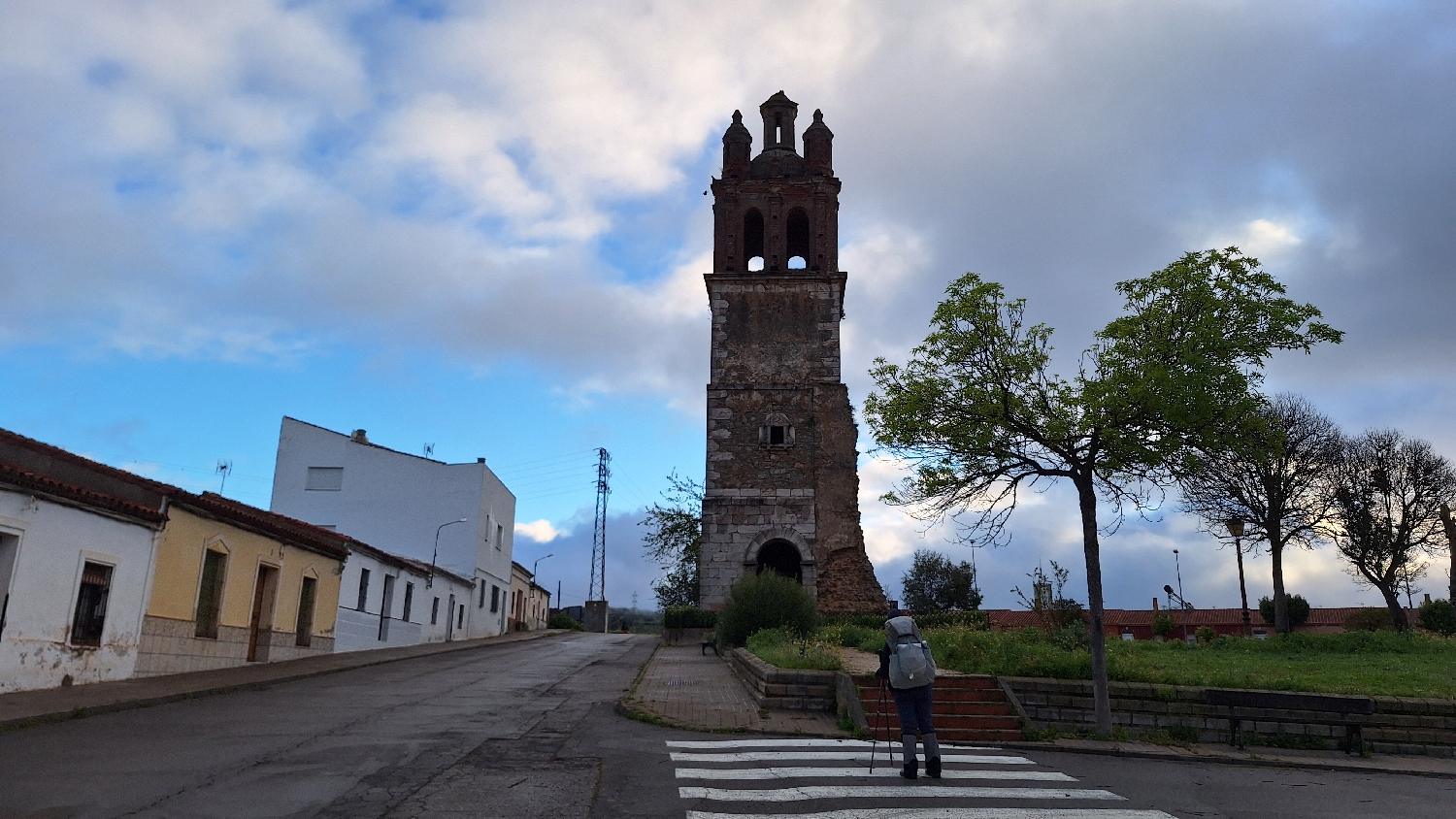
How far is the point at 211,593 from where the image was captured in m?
18.0

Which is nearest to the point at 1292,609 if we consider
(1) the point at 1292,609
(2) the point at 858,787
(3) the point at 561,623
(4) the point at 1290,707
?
(1) the point at 1292,609

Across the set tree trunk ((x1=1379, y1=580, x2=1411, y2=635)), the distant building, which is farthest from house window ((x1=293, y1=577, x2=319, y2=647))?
tree trunk ((x1=1379, y1=580, x2=1411, y2=635))

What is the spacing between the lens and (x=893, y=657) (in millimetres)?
8484

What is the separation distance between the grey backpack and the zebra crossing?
776mm

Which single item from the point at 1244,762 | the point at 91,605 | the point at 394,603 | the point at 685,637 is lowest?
the point at 1244,762

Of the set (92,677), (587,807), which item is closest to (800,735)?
(587,807)

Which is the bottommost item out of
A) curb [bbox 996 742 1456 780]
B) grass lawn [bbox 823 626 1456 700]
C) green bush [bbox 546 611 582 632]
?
curb [bbox 996 742 1456 780]

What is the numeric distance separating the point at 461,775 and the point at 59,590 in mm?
9879

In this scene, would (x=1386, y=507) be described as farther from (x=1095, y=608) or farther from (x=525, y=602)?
(x=525, y=602)

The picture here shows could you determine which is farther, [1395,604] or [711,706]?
[1395,604]

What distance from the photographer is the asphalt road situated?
6594mm

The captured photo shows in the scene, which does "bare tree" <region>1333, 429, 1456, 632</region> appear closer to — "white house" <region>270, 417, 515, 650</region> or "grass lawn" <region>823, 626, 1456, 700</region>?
"grass lawn" <region>823, 626, 1456, 700</region>

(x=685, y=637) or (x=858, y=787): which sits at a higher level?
(x=685, y=637)

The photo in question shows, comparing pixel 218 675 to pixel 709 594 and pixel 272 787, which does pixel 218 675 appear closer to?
pixel 272 787
